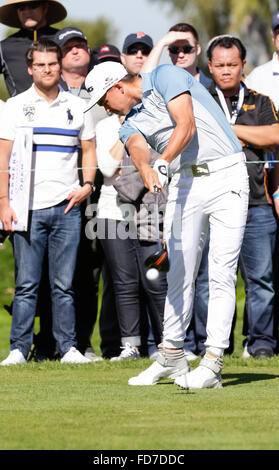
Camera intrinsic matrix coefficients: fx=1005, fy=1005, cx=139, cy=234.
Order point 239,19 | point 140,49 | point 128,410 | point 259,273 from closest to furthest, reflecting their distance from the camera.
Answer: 1. point 128,410
2. point 259,273
3. point 140,49
4. point 239,19

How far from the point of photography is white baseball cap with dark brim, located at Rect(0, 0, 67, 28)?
9.73 meters

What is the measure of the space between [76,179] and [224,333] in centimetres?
274

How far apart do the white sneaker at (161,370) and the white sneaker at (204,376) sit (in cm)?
24

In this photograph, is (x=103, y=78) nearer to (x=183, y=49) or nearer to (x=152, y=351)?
(x=183, y=49)

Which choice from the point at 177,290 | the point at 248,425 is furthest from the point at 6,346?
the point at 248,425

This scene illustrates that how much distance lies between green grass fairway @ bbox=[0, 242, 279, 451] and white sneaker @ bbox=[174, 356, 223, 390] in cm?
8

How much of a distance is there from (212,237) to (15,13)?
417 centimetres

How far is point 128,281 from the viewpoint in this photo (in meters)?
9.05

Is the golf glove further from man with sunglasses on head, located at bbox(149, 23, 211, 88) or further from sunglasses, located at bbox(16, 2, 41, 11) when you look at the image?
sunglasses, located at bbox(16, 2, 41, 11)

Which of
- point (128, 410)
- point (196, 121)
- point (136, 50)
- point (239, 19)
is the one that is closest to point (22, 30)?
point (136, 50)

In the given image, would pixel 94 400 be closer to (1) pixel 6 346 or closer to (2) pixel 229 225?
(2) pixel 229 225

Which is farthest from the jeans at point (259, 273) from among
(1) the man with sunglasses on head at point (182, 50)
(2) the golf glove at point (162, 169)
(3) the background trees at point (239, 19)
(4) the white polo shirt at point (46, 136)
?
(3) the background trees at point (239, 19)

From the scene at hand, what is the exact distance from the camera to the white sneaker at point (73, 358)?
8.53 meters

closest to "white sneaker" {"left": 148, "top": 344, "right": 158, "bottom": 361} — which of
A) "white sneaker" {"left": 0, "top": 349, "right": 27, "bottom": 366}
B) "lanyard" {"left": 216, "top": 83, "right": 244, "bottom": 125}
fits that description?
"white sneaker" {"left": 0, "top": 349, "right": 27, "bottom": 366}
